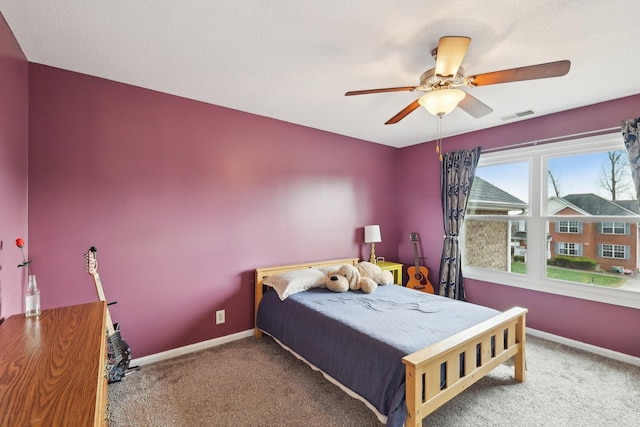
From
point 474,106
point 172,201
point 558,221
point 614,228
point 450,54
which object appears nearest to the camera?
point 450,54

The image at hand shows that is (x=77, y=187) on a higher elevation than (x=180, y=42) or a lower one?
lower

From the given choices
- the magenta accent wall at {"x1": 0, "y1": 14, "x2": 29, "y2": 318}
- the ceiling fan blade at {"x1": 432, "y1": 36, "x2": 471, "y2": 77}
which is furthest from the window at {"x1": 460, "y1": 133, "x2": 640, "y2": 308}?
the magenta accent wall at {"x1": 0, "y1": 14, "x2": 29, "y2": 318}

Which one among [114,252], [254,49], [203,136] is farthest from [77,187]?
[254,49]

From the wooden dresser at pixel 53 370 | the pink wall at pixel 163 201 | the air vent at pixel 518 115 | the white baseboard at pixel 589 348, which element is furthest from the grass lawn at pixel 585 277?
the wooden dresser at pixel 53 370

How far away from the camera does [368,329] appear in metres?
2.00

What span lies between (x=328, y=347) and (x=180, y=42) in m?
2.32

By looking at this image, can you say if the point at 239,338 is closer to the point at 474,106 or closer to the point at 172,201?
the point at 172,201

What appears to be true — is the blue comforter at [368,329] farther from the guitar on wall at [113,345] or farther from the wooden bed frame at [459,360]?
the guitar on wall at [113,345]

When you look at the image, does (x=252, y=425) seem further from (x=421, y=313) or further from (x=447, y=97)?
(x=447, y=97)

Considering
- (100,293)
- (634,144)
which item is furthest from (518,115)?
(100,293)

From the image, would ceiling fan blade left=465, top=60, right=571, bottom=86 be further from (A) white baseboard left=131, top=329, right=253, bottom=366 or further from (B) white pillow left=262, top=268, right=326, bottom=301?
(A) white baseboard left=131, top=329, right=253, bottom=366

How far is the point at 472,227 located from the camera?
12.8 feet

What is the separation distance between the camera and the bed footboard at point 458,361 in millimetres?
1543

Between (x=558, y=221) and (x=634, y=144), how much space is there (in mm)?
937
